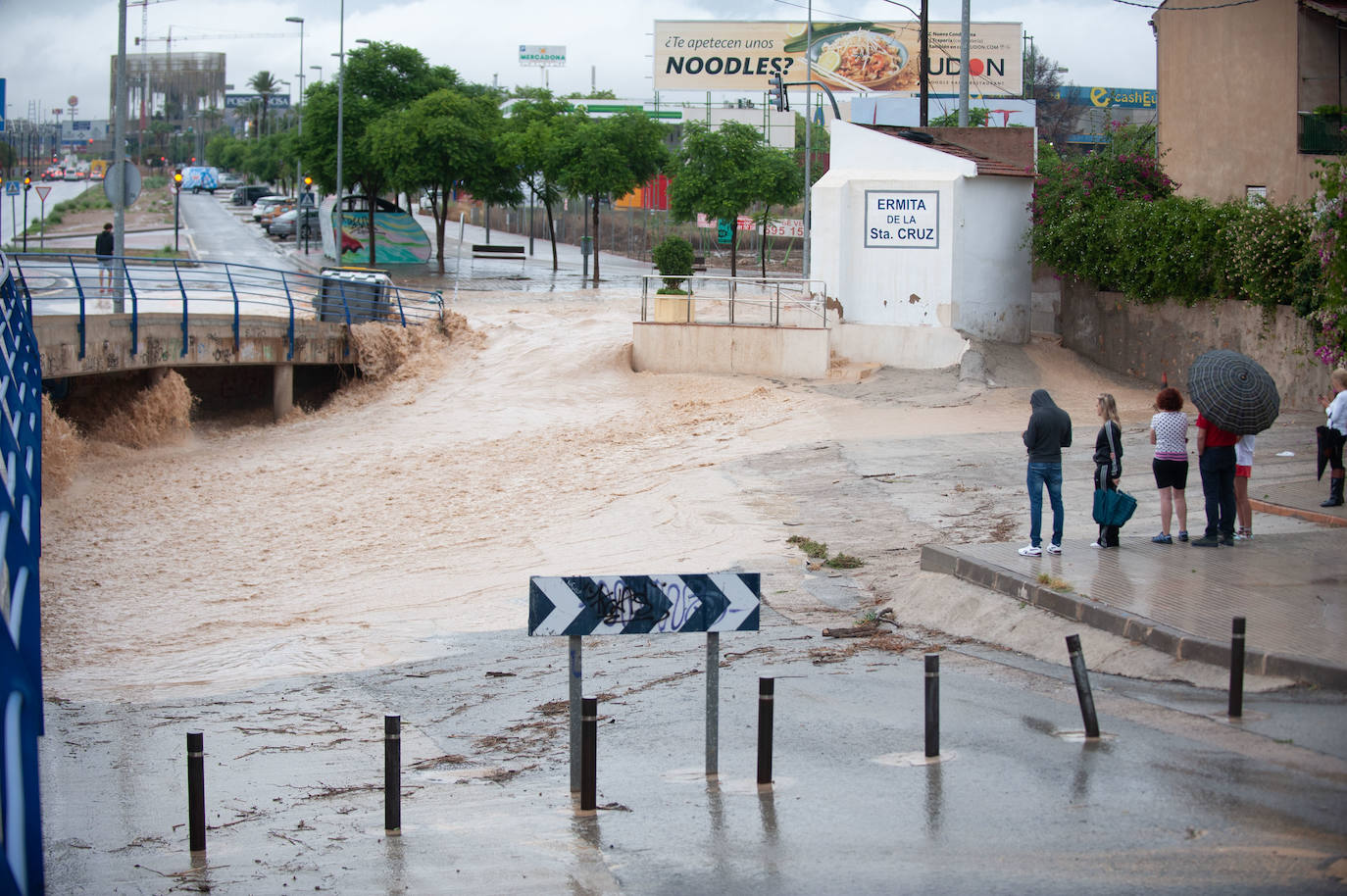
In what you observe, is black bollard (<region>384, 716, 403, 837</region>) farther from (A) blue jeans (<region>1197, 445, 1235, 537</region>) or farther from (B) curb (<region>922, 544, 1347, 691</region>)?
(A) blue jeans (<region>1197, 445, 1235, 537</region>)

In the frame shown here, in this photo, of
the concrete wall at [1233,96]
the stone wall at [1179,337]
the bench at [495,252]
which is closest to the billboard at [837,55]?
the bench at [495,252]

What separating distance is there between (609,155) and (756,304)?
57.2 ft

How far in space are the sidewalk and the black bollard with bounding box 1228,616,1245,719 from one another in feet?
2.15

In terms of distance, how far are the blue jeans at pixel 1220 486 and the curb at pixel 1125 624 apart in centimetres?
229

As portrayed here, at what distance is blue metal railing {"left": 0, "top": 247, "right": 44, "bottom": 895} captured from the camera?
473cm

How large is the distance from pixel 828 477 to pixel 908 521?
3130mm

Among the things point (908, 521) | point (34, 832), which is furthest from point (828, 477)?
point (34, 832)

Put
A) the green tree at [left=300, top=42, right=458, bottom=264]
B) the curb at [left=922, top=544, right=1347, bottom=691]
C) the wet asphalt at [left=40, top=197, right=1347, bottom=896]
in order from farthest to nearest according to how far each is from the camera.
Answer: the green tree at [left=300, top=42, right=458, bottom=264], the curb at [left=922, top=544, right=1347, bottom=691], the wet asphalt at [left=40, top=197, right=1347, bottom=896]

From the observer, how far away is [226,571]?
16484 millimetres

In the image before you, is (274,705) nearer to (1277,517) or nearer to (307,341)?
(1277,517)

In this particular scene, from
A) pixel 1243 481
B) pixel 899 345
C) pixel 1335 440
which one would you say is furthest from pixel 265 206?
pixel 1243 481

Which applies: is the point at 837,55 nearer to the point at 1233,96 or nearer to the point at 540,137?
the point at 540,137

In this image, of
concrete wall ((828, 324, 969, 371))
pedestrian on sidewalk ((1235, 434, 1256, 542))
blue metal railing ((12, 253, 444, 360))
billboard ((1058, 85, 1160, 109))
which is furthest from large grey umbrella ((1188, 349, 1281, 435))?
billboard ((1058, 85, 1160, 109))

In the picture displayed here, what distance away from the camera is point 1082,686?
24.8 feet
